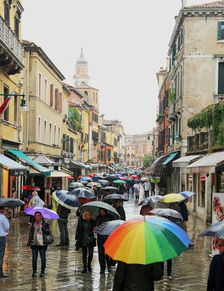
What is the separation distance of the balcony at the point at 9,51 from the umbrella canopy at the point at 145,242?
15769mm

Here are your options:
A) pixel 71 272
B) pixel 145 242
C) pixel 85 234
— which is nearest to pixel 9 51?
pixel 85 234

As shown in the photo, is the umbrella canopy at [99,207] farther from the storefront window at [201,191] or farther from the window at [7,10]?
the storefront window at [201,191]

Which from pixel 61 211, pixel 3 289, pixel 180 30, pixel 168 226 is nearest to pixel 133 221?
pixel 168 226

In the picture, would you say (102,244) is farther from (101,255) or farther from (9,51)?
(9,51)

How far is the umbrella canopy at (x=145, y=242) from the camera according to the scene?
5.75 metres

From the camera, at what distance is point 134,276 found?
6074 mm

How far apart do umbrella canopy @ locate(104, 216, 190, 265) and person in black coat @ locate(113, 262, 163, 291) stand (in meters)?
0.29

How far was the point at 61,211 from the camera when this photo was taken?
50.9 feet

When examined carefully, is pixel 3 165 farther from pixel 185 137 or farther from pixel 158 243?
pixel 185 137

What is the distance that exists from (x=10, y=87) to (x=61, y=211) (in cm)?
1144

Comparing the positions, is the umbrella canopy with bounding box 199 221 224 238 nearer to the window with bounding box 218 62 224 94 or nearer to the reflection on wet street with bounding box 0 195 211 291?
the reflection on wet street with bounding box 0 195 211 291

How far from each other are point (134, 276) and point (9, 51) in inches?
689

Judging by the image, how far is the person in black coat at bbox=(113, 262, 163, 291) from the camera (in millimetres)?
6062

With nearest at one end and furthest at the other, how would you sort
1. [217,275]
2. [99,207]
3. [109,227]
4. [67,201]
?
[217,275] < [109,227] < [99,207] < [67,201]
